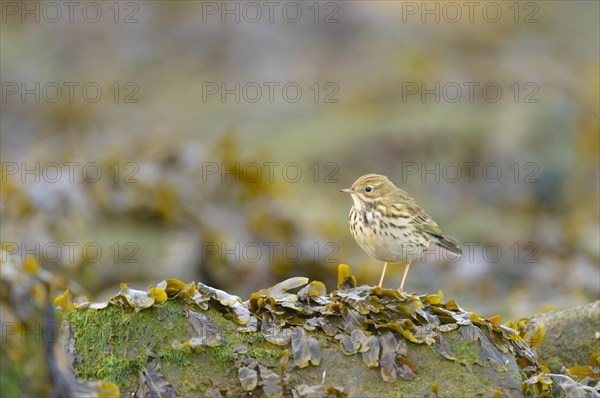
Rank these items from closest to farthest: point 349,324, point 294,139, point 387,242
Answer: point 349,324, point 387,242, point 294,139

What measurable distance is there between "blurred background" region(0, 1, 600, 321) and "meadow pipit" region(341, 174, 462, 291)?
2007 mm

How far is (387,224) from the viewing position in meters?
7.25

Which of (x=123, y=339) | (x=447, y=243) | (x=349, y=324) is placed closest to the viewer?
(x=123, y=339)

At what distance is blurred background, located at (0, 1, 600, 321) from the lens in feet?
37.5

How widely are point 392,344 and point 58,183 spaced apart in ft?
25.5

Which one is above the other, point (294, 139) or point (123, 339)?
point (123, 339)

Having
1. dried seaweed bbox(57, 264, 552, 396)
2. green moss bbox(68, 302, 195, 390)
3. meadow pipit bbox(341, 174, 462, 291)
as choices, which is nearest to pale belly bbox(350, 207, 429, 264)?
meadow pipit bbox(341, 174, 462, 291)

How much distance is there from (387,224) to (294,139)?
36.0 ft

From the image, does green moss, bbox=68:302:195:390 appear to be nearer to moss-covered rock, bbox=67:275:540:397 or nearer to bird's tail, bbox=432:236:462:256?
moss-covered rock, bbox=67:275:540:397

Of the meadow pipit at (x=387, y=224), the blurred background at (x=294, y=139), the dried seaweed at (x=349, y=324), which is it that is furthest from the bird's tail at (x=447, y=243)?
the dried seaweed at (x=349, y=324)

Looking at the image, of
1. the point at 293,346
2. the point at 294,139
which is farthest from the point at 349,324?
the point at 294,139

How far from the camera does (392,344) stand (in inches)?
213

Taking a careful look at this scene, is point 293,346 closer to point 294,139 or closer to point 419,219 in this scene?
point 419,219

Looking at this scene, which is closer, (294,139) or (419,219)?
(419,219)
